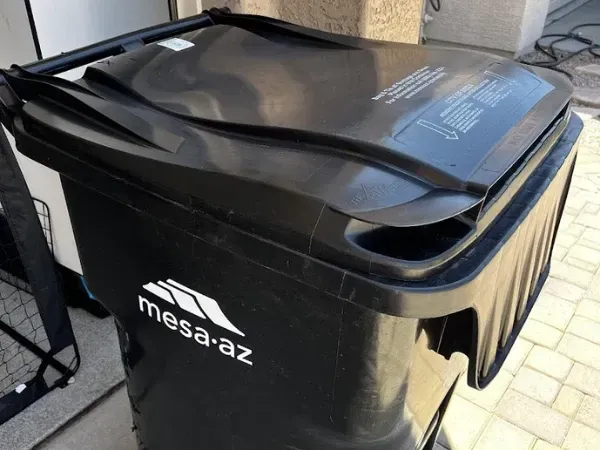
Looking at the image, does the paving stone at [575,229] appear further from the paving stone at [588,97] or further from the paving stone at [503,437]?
the paving stone at [588,97]

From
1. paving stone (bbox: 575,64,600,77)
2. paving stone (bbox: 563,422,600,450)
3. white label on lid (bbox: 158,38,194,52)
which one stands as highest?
white label on lid (bbox: 158,38,194,52)

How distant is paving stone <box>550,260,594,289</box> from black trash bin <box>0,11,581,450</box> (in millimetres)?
1699

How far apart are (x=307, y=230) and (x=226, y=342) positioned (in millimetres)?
353

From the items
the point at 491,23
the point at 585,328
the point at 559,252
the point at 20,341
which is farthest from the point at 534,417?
the point at 491,23

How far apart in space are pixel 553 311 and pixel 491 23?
379cm

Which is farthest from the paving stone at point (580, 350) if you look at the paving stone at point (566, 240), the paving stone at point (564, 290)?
the paving stone at point (566, 240)

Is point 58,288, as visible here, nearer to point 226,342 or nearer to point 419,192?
point 226,342

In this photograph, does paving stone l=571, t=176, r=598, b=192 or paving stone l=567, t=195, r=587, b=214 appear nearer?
paving stone l=567, t=195, r=587, b=214

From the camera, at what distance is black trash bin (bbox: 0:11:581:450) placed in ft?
2.94

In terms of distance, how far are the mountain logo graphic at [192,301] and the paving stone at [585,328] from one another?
6.65 feet

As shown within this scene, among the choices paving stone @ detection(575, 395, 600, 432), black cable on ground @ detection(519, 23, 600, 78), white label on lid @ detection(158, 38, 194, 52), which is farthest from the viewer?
black cable on ground @ detection(519, 23, 600, 78)

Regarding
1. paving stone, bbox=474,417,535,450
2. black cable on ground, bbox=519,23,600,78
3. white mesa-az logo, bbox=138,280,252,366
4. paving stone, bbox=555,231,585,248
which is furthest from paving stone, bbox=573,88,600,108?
white mesa-az logo, bbox=138,280,252,366

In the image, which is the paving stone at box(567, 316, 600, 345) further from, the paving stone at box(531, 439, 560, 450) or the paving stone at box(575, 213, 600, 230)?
the paving stone at box(575, 213, 600, 230)

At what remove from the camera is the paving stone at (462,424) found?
2.07m
